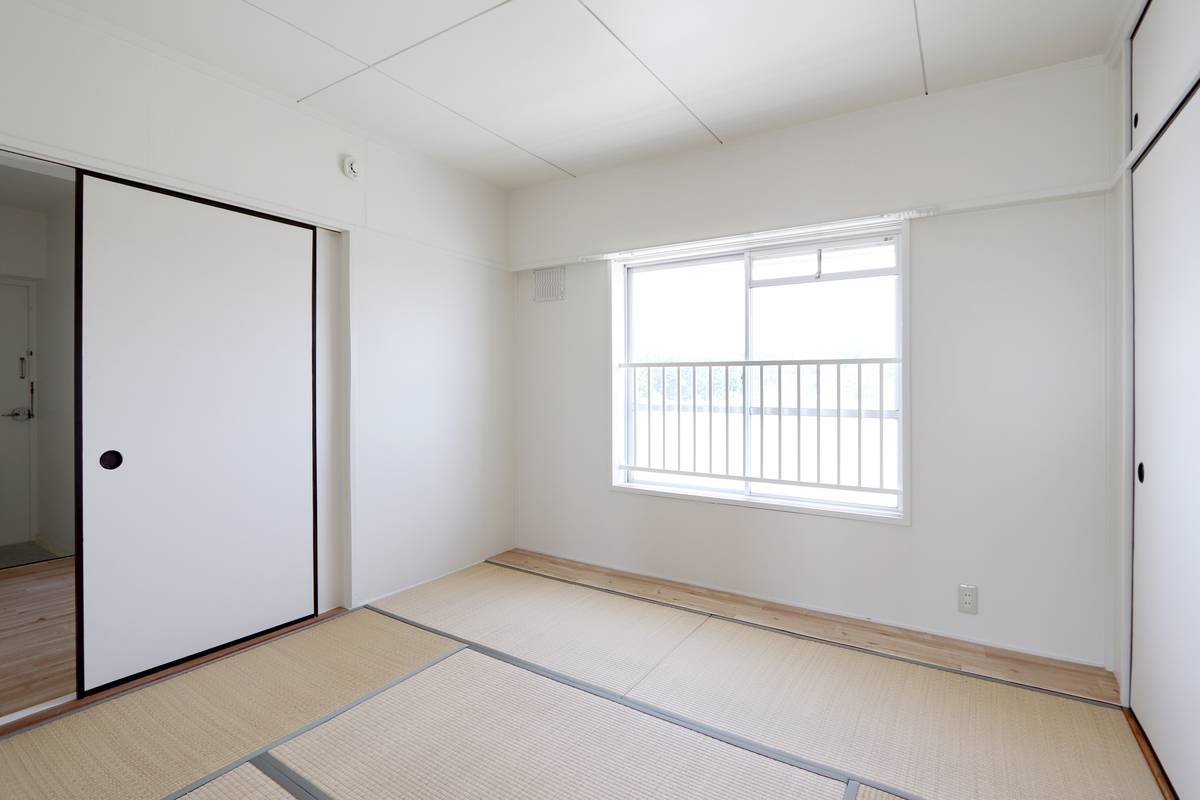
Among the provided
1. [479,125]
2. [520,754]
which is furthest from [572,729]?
[479,125]

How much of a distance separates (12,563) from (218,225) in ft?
11.0

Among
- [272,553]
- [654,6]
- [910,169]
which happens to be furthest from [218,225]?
[910,169]

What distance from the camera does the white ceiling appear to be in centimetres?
211

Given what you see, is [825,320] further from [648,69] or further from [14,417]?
[14,417]

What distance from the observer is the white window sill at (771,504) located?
2891 millimetres

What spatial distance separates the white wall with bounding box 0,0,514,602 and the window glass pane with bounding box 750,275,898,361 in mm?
1915

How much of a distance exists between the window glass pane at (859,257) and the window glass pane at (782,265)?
72mm

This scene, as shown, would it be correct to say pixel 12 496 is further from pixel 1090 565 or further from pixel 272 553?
pixel 1090 565

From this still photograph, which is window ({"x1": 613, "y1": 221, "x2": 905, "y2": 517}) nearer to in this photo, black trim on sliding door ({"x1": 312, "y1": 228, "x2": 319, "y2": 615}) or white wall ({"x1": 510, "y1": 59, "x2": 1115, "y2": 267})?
white wall ({"x1": 510, "y1": 59, "x2": 1115, "y2": 267})

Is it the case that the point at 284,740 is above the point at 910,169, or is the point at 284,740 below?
below

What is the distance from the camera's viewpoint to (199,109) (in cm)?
249

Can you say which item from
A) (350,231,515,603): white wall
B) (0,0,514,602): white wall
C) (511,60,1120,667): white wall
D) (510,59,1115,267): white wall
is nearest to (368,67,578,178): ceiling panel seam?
(510,59,1115,267): white wall

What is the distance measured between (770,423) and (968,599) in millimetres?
1268

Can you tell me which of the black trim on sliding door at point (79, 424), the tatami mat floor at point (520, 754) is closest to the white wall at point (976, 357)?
the tatami mat floor at point (520, 754)
